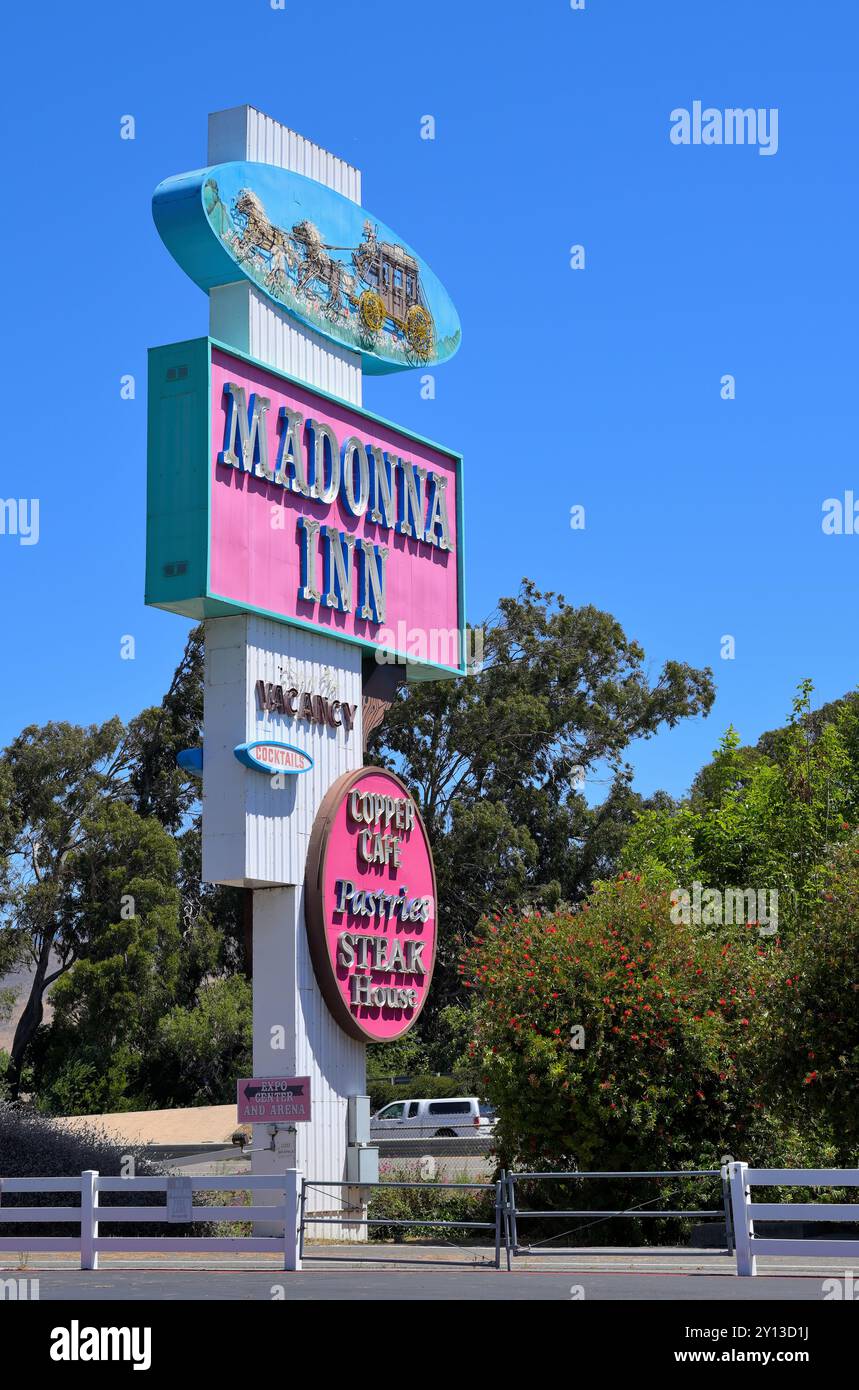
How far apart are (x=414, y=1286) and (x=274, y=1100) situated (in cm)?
860

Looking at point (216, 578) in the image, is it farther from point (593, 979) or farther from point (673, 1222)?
point (673, 1222)

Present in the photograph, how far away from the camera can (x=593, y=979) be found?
24.5 metres

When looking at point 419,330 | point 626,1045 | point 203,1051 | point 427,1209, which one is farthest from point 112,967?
point 626,1045

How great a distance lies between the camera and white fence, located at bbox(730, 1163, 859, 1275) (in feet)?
53.8

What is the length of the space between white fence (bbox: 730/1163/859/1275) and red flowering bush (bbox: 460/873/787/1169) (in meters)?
6.14

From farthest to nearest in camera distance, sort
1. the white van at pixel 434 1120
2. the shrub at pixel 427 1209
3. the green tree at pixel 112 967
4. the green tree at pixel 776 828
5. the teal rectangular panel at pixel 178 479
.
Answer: the green tree at pixel 112 967 → the white van at pixel 434 1120 → the green tree at pixel 776 828 → the shrub at pixel 427 1209 → the teal rectangular panel at pixel 178 479

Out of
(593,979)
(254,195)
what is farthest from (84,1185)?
(254,195)

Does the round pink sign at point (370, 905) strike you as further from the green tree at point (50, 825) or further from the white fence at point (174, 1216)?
the green tree at point (50, 825)

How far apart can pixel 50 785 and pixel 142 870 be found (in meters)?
5.56

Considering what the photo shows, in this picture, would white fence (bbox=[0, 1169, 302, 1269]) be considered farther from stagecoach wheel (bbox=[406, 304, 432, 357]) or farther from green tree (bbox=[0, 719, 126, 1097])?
green tree (bbox=[0, 719, 126, 1097])

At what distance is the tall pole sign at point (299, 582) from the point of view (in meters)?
23.9

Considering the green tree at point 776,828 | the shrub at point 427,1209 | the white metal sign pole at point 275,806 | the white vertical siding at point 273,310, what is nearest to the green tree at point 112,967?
the green tree at point 776,828

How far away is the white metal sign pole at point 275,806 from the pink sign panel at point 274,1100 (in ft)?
0.90

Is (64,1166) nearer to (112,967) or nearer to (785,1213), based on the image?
(785,1213)
